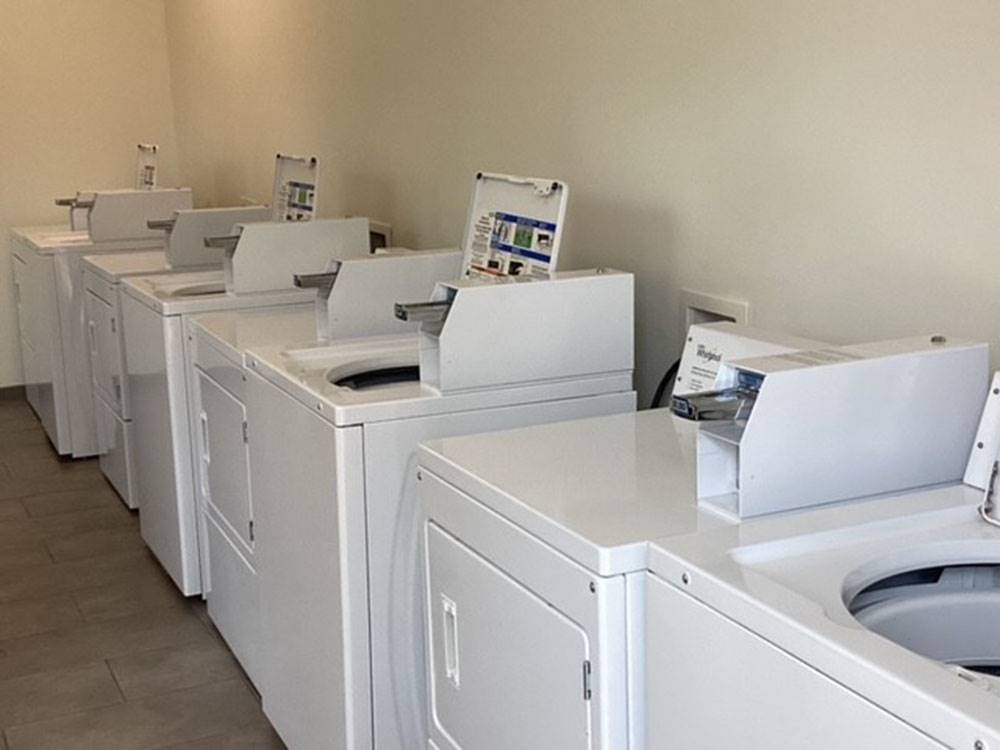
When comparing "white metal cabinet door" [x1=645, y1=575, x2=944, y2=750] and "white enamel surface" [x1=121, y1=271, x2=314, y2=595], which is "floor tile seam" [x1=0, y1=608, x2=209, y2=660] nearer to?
"white enamel surface" [x1=121, y1=271, x2=314, y2=595]

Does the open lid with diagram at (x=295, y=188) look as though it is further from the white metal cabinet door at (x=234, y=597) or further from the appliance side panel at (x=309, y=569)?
the appliance side panel at (x=309, y=569)

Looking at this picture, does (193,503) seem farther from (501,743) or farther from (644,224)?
(501,743)

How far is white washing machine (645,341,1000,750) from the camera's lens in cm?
111

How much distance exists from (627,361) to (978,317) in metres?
0.74

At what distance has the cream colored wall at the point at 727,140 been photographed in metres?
1.86

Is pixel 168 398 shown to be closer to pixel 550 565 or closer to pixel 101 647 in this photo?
pixel 101 647

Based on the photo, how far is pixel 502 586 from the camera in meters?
1.68

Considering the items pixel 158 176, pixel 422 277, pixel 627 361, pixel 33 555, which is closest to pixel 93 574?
pixel 33 555

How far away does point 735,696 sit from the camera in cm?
128

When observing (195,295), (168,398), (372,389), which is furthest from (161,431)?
(372,389)

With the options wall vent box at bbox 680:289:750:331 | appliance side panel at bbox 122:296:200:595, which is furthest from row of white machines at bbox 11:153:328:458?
wall vent box at bbox 680:289:750:331

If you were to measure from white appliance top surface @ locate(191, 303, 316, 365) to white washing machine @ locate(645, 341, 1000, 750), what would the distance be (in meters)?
1.46

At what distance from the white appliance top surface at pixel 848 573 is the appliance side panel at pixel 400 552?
0.85 metres

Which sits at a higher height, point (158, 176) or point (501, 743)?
point (158, 176)
